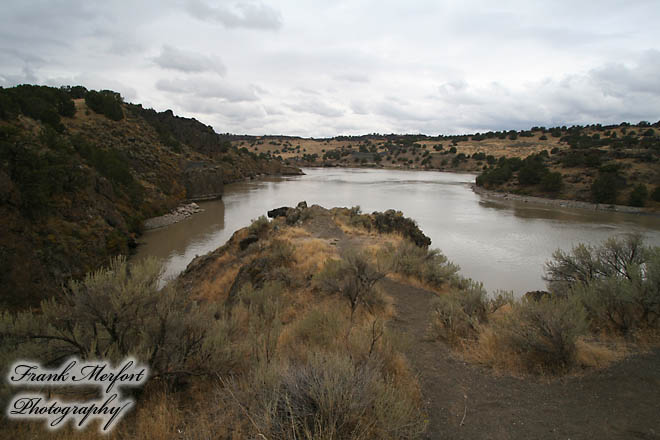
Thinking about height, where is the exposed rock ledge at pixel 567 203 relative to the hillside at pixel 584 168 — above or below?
below

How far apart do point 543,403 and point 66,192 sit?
18.8 meters

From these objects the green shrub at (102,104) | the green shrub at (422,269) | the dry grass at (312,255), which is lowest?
the green shrub at (422,269)

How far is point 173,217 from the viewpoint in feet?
83.2

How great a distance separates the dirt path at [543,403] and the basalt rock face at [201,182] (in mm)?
34459

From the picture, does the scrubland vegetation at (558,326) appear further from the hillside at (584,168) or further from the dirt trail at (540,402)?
the hillside at (584,168)

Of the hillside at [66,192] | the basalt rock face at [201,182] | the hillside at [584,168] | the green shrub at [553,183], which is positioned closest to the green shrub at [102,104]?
the hillside at [66,192]

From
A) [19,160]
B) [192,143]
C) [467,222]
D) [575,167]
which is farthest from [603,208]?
[192,143]

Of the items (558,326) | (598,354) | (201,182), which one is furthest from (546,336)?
(201,182)

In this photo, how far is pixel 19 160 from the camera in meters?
12.1

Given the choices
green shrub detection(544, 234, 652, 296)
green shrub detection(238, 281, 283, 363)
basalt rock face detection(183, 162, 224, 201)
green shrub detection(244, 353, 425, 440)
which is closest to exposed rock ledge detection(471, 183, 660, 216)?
green shrub detection(544, 234, 652, 296)

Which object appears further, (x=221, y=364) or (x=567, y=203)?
(x=567, y=203)

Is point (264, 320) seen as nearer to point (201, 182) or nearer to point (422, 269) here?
point (422, 269)

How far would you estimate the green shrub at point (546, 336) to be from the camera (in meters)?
4.11

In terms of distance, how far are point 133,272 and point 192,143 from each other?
56.9 metres
